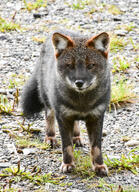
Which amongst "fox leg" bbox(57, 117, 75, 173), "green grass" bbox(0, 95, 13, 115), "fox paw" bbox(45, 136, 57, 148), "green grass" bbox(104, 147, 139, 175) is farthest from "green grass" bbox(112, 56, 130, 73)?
"fox leg" bbox(57, 117, 75, 173)

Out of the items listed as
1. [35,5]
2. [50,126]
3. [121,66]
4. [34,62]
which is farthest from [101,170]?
[35,5]

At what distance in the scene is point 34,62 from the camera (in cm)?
668

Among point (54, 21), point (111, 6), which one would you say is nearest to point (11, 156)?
point (54, 21)

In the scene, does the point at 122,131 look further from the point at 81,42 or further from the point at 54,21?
the point at 54,21

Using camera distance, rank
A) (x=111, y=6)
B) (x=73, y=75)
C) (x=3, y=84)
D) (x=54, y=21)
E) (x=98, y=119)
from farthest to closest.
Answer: (x=111, y=6)
(x=54, y=21)
(x=3, y=84)
(x=98, y=119)
(x=73, y=75)

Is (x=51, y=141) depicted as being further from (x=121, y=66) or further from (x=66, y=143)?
(x=121, y=66)

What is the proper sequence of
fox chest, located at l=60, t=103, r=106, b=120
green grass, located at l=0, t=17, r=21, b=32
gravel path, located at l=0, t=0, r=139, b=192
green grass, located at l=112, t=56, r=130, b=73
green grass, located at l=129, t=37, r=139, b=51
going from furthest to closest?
green grass, located at l=0, t=17, r=21, b=32 < green grass, located at l=129, t=37, r=139, b=51 < green grass, located at l=112, t=56, r=130, b=73 < fox chest, located at l=60, t=103, r=106, b=120 < gravel path, located at l=0, t=0, r=139, b=192

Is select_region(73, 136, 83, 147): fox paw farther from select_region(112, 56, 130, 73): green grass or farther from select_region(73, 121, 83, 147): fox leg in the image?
select_region(112, 56, 130, 73): green grass

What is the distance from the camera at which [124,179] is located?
3.88 meters

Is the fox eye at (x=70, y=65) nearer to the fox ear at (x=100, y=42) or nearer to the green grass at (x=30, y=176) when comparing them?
Answer: the fox ear at (x=100, y=42)

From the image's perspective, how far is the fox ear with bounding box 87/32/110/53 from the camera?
389cm

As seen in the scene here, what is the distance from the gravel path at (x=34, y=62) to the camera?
3921 millimetres

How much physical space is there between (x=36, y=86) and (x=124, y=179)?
1.86 meters

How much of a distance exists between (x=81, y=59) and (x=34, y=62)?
2.97 meters
